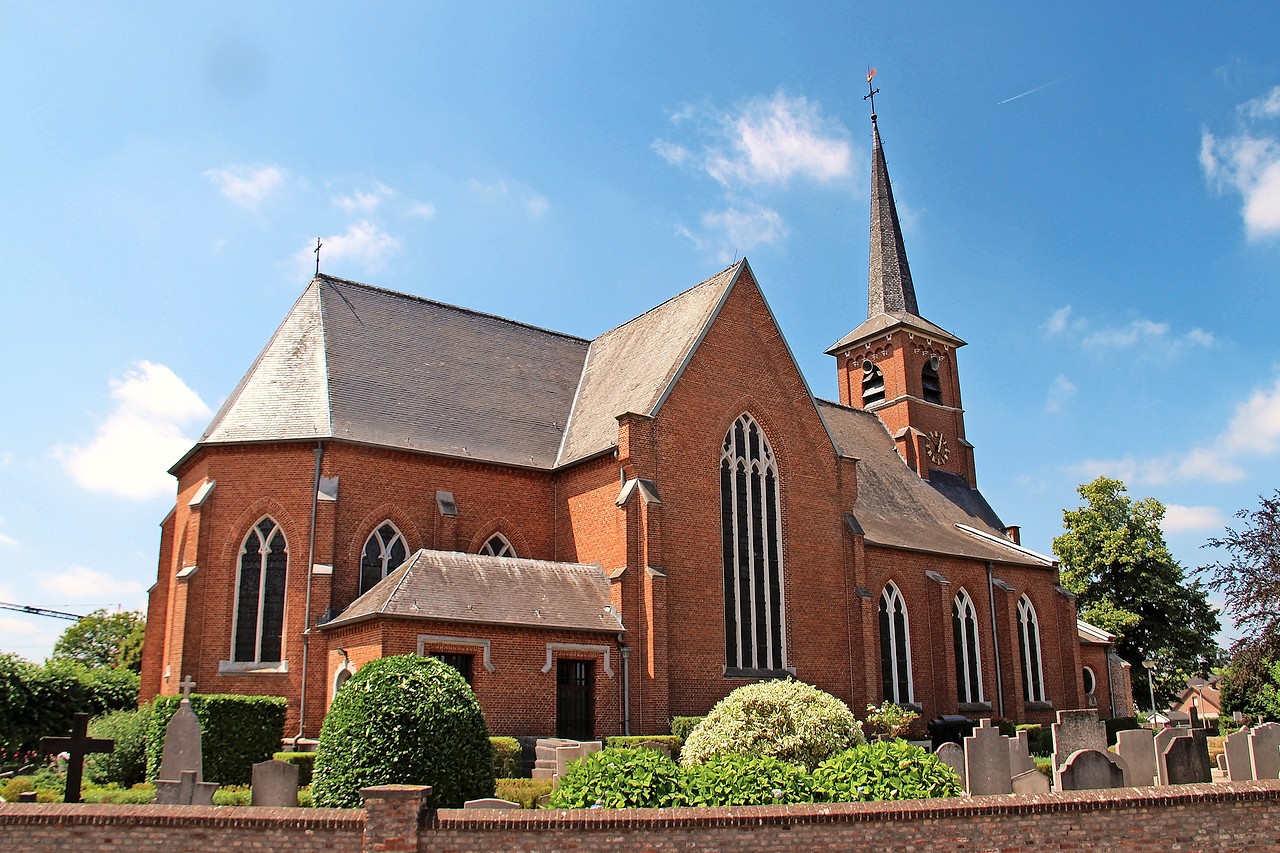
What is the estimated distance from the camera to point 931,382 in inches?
1777

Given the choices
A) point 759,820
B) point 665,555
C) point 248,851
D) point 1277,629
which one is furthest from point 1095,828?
point 1277,629

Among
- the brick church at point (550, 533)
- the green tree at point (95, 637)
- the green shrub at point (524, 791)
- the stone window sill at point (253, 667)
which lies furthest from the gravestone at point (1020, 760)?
the green tree at point (95, 637)

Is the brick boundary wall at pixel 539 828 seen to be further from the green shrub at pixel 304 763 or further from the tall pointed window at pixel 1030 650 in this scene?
the tall pointed window at pixel 1030 650

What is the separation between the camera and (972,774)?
1658 centimetres

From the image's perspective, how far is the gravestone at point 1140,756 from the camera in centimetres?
1683

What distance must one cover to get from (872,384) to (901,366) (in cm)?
198

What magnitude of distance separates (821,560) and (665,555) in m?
5.90

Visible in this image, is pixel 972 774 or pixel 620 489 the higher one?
pixel 620 489

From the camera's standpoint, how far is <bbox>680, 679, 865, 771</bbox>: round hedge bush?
1880cm

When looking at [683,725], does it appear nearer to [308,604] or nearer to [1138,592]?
[308,604]

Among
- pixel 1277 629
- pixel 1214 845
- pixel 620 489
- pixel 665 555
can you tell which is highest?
pixel 620 489

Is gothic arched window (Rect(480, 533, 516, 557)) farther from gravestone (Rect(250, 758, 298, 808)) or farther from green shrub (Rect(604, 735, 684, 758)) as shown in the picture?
gravestone (Rect(250, 758, 298, 808))

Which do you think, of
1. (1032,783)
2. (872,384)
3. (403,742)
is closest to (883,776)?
(1032,783)

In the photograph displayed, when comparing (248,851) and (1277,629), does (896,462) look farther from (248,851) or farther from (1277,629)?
(248,851)
